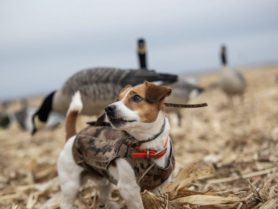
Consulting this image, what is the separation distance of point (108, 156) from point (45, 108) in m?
3.67

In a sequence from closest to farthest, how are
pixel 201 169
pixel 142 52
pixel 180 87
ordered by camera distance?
pixel 201 169, pixel 180 87, pixel 142 52

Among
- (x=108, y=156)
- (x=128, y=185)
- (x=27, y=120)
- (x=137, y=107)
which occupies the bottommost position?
(x=27, y=120)

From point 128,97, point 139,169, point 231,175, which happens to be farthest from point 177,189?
point 231,175

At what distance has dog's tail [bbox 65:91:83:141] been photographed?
355cm

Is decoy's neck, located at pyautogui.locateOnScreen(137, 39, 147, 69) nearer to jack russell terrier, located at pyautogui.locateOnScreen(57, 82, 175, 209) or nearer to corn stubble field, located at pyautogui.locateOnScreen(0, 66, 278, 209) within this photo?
corn stubble field, located at pyautogui.locateOnScreen(0, 66, 278, 209)

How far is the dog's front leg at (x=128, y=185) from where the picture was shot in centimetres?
283

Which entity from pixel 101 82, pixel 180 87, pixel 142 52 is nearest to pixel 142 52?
pixel 142 52

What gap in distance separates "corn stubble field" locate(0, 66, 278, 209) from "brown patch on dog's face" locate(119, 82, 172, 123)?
56cm

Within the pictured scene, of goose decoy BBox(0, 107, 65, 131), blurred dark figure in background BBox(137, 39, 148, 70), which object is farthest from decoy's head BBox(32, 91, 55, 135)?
goose decoy BBox(0, 107, 65, 131)

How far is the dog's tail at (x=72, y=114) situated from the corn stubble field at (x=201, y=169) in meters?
0.72

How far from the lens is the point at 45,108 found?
248 inches

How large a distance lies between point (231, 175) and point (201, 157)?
1.12 metres

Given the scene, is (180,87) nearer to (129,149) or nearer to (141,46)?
(141,46)

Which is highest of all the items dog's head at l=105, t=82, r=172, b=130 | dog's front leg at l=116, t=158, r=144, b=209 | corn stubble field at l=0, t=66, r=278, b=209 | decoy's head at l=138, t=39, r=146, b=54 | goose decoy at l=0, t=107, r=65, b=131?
dog's head at l=105, t=82, r=172, b=130
